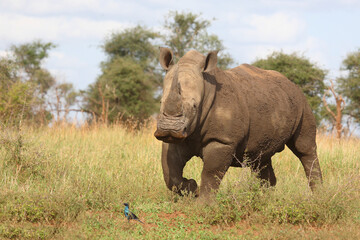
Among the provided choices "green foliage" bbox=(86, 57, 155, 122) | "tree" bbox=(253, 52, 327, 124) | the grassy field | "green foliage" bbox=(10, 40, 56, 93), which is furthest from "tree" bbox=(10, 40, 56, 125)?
the grassy field

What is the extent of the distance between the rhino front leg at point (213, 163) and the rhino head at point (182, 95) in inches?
16.4

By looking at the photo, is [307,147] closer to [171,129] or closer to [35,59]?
[171,129]

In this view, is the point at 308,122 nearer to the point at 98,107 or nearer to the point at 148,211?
the point at 148,211

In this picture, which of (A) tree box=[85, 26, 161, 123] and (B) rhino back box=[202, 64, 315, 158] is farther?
(A) tree box=[85, 26, 161, 123]

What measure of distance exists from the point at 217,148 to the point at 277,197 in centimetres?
109

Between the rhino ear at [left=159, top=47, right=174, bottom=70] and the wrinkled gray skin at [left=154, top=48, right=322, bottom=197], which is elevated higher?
the rhino ear at [left=159, top=47, right=174, bottom=70]

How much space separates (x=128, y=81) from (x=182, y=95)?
19197 millimetres

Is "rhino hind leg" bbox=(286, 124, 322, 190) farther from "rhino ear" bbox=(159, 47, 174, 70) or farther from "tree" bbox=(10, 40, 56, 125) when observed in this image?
"tree" bbox=(10, 40, 56, 125)

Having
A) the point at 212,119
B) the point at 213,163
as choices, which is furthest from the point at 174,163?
the point at 212,119

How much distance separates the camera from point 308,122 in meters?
7.84

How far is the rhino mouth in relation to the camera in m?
5.41

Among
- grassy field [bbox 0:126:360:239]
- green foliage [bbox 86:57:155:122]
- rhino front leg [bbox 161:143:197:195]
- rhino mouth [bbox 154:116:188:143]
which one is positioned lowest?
green foliage [bbox 86:57:155:122]

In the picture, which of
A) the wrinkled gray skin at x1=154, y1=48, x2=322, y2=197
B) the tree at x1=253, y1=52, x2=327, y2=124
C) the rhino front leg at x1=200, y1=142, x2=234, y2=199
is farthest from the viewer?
the tree at x1=253, y1=52, x2=327, y2=124

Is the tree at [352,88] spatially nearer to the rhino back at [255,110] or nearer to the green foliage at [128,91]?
the green foliage at [128,91]
